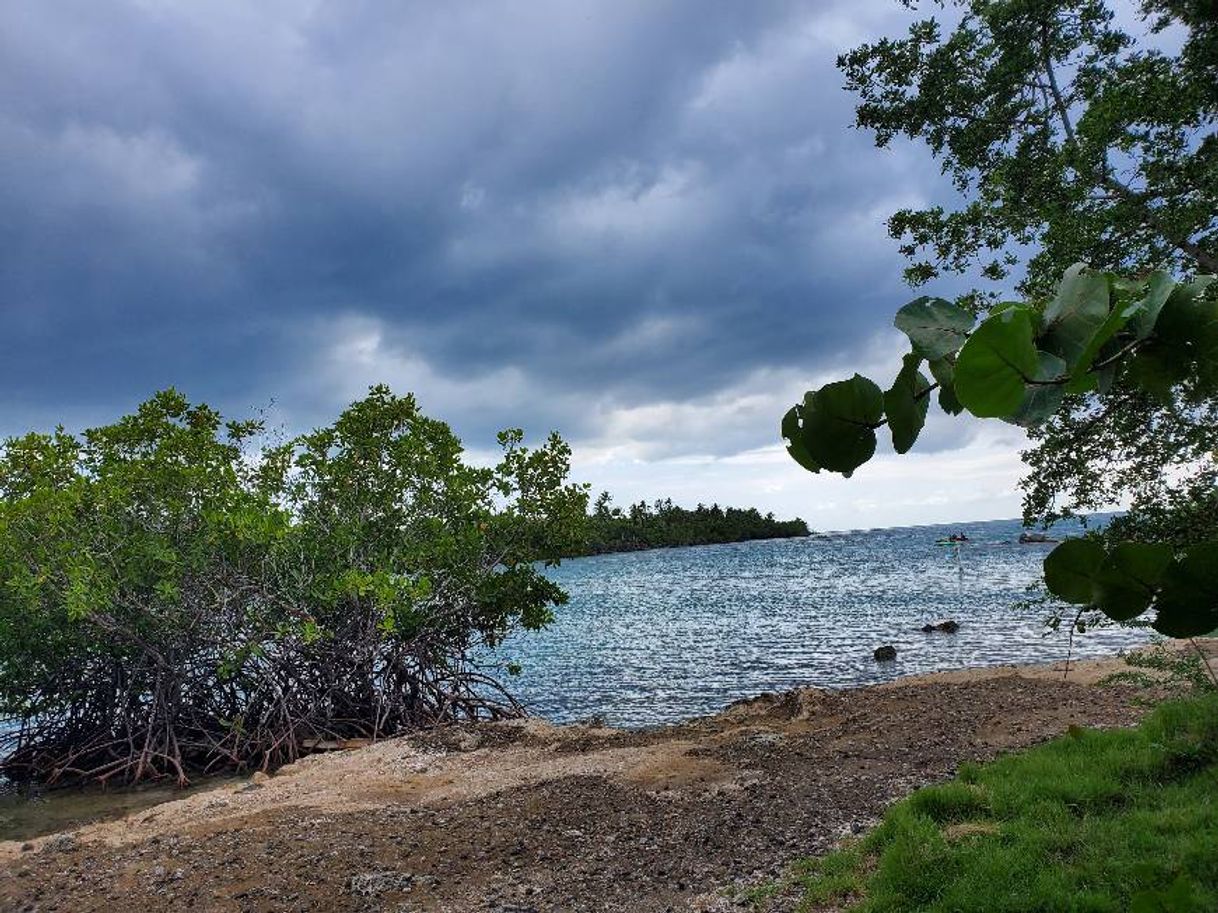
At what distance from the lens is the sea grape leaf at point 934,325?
1072 mm

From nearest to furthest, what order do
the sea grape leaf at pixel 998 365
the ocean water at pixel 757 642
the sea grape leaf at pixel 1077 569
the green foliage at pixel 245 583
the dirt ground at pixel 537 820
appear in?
the sea grape leaf at pixel 998 365, the sea grape leaf at pixel 1077 569, the dirt ground at pixel 537 820, the green foliage at pixel 245 583, the ocean water at pixel 757 642

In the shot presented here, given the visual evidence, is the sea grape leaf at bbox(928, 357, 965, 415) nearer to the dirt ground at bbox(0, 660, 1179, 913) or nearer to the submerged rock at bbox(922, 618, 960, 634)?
the dirt ground at bbox(0, 660, 1179, 913)

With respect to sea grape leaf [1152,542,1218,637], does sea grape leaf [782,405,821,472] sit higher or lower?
higher

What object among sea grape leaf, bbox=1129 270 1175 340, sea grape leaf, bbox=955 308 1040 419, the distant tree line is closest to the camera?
sea grape leaf, bbox=955 308 1040 419

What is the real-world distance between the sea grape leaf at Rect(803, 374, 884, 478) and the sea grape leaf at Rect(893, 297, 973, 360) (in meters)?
0.09

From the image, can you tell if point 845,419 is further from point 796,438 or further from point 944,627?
point 944,627

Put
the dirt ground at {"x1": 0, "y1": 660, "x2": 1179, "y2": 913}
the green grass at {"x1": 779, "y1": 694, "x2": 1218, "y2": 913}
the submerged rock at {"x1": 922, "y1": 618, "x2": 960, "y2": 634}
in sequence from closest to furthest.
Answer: the green grass at {"x1": 779, "y1": 694, "x2": 1218, "y2": 913}
the dirt ground at {"x1": 0, "y1": 660, "x2": 1179, "y2": 913}
the submerged rock at {"x1": 922, "y1": 618, "x2": 960, "y2": 634}

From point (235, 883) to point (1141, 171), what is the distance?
1434 centimetres

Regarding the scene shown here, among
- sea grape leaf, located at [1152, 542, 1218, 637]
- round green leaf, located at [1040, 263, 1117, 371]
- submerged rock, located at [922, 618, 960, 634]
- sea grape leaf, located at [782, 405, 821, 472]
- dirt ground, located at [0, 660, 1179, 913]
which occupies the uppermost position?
round green leaf, located at [1040, 263, 1117, 371]

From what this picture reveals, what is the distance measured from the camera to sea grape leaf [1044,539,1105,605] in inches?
41.4

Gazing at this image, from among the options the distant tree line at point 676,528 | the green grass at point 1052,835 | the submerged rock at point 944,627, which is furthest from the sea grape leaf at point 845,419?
the distant tree line at point 676,528

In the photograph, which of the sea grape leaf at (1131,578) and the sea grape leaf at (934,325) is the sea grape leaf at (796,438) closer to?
the sea grape leaf at (934,325)

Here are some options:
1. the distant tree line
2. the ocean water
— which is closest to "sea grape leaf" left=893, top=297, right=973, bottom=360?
the ocean water

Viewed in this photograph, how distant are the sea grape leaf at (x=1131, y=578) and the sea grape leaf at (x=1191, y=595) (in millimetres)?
18
